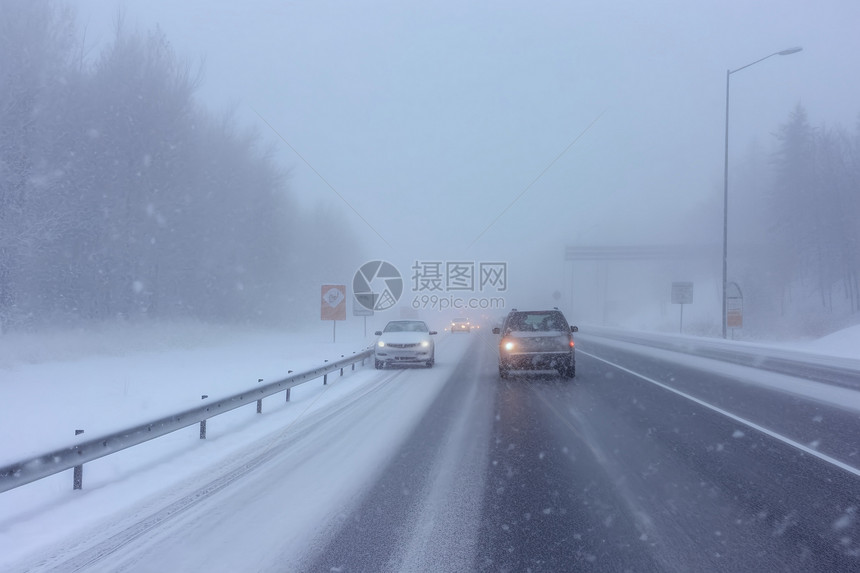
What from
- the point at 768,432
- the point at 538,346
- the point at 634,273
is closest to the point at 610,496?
the point at 768,432

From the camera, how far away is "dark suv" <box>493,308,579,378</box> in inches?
725

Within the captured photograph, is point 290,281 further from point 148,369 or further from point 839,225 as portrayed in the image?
point 839,225

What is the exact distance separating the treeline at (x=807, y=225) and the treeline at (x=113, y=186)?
42717 millimetres

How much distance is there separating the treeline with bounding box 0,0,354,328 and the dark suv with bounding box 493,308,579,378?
55.9 feet

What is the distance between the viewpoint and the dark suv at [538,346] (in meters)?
18.4

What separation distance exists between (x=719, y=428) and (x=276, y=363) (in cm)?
1641

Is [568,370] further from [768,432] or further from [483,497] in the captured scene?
[483,497]

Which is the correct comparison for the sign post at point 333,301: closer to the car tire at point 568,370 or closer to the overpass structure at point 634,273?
the car tire at point 568,370

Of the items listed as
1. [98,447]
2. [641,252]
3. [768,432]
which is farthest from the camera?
[641,252]

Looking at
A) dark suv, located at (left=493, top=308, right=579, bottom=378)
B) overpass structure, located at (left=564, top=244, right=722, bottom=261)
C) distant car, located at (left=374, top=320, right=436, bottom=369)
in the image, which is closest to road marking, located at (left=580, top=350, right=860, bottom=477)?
dark suv, located at (left=493, top=308, right=579, bottom=378)

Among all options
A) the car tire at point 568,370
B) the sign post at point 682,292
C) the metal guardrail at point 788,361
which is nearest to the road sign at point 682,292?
the sign post at point 682,292

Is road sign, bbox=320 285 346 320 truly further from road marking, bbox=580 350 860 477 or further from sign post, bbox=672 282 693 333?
sign post, bbox=672 282 693 333

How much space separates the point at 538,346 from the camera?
60.3 ft

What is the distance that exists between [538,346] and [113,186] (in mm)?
22297
